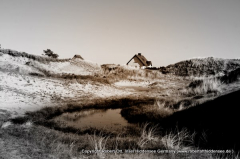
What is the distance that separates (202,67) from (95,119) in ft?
91.5

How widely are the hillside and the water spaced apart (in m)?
23.6

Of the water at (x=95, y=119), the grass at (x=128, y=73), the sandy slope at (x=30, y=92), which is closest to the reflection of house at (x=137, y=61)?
the grass at (x=128, y=73)

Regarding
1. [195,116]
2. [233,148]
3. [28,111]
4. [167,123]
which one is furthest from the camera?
[28,111]

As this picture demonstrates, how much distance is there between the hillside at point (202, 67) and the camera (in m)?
28.4

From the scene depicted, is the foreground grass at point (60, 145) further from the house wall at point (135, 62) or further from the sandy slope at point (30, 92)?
the house wall at point (135, 62)

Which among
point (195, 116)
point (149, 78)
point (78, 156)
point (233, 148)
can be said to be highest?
point (149, 78)

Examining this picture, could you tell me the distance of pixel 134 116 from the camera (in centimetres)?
773

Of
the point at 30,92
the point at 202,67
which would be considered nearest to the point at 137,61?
the point at 202,67

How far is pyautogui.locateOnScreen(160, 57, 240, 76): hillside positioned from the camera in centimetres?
2838

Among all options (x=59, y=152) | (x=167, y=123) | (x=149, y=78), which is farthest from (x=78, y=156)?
(x=149, y=78)

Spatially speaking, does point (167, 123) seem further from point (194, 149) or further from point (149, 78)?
point (149, 78)

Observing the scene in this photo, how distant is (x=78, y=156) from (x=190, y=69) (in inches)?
1186

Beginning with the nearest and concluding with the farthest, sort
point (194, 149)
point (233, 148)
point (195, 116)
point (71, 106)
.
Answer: point (233, 148) → point (194, 149) → point (195, 116) → point (71, 106)

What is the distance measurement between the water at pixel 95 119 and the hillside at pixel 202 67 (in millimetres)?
23607
